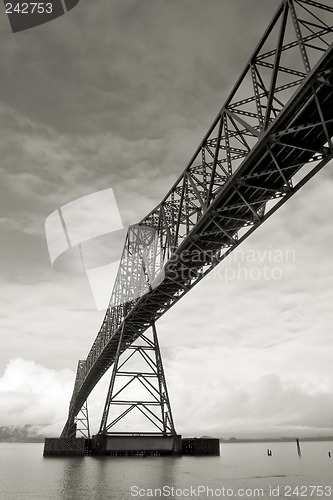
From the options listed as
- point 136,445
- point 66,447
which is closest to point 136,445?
point 136,445

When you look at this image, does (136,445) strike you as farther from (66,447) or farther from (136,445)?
(66,447)

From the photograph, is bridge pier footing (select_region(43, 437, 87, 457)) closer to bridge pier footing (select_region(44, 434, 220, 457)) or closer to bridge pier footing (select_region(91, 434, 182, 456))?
bridge pier footing (select_region(44, 434, 220, 457))

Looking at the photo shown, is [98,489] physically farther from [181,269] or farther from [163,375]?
[163,375]

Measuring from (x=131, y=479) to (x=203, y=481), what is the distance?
4291 mm

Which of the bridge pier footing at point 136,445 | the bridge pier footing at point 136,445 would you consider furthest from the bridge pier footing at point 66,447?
the bridge pier footing at point 136,445

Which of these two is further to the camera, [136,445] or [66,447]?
[66,447]

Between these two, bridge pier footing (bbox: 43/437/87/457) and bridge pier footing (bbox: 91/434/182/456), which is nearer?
bridge pier footing (bbox: 91/434/182/456)

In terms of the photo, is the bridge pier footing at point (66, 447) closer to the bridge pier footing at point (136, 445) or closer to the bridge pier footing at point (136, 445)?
the bridge pier footing at point (136, 445)

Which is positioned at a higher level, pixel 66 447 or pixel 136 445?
pixel 136 445

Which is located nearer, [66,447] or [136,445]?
[136,445]

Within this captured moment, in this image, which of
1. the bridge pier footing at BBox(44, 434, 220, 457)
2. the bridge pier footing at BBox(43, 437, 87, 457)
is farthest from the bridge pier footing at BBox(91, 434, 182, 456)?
the bridge pier footing at BBox(43, 437, 87, 457)

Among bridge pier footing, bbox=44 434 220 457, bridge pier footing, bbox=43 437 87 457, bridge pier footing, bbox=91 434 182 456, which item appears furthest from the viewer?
bridge pier footing, bbox=43 437 87 457

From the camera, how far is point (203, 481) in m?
24.4

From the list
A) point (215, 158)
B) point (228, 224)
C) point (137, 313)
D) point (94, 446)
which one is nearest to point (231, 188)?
point (215, 158)
